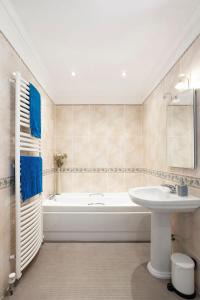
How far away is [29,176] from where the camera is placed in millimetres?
1791

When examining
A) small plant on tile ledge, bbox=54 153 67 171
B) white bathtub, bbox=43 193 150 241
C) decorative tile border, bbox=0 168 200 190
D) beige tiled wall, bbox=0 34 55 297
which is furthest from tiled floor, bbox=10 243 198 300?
small plant on tile ledge, bbox=54 153 67 171

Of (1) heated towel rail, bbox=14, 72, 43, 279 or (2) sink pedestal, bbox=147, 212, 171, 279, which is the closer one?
(1) heated towel rail, bbox=14, 72, 43, 279

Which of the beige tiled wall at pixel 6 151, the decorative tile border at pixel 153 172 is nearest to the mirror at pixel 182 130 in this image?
the decorative tile border at pixel 153 172

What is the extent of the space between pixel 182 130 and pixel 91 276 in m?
1.81

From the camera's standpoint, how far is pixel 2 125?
59.3 inches

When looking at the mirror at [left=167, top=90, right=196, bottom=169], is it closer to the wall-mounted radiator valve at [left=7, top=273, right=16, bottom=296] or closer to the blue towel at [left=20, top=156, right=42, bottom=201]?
the blue towel at [left=20, top=156, right=42, bottom=201]

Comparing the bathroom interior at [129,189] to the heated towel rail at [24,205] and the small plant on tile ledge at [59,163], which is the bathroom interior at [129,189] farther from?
the small plant on tile ledge at [59,163]

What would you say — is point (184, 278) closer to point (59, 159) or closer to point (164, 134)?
point (164, 134)

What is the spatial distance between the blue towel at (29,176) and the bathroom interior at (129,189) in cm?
1

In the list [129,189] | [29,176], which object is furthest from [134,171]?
[29,176]

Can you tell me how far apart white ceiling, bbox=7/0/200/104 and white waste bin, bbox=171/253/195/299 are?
2.08 m

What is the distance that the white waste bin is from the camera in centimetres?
152

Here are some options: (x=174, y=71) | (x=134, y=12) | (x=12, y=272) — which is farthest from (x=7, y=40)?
(x=12, y=272)

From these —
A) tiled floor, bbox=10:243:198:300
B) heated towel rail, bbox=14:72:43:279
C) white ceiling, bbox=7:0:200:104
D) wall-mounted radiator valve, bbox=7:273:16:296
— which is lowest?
tiled floor, bbox=10:243:198:300
